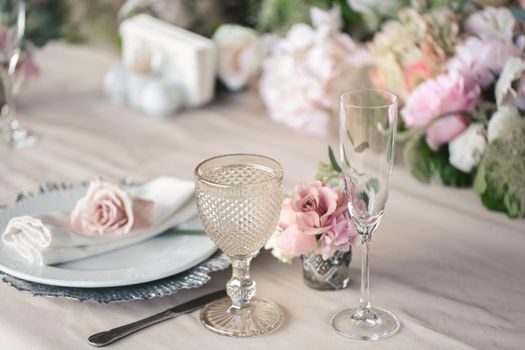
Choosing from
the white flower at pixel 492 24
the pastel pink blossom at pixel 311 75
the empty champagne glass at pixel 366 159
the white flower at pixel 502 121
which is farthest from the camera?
the pastel pink blossom at pixel 311 75

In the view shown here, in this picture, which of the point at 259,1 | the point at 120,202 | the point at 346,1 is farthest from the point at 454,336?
the point at 259,1

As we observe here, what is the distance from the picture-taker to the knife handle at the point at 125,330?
37.1 inches

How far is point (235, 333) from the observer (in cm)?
95

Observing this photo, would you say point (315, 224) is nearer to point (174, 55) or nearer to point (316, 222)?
point (316, 222)

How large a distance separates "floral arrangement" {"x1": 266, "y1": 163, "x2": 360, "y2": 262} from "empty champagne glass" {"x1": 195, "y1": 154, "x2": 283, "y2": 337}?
3 cm

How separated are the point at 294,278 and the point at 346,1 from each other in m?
0.82

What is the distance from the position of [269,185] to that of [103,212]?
0.85 feet

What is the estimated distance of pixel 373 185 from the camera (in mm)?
914

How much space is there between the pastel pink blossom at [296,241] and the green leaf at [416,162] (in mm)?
442

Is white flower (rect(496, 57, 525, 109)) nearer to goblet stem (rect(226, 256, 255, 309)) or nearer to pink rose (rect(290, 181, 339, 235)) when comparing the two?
pink rose (rect(290, 181, 339, 235))

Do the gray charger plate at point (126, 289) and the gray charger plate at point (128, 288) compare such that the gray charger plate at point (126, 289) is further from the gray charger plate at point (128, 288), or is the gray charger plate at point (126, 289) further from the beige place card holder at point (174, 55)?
the beige place card holder at point (174, 55)

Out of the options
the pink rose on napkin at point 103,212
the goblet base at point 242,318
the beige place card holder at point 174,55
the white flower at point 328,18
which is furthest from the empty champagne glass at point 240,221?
the beige place card holder at point 174,55

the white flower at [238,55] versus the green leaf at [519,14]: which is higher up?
the green leaf at [519,14]

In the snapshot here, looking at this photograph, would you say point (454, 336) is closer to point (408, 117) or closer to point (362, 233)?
point (362, 233)
